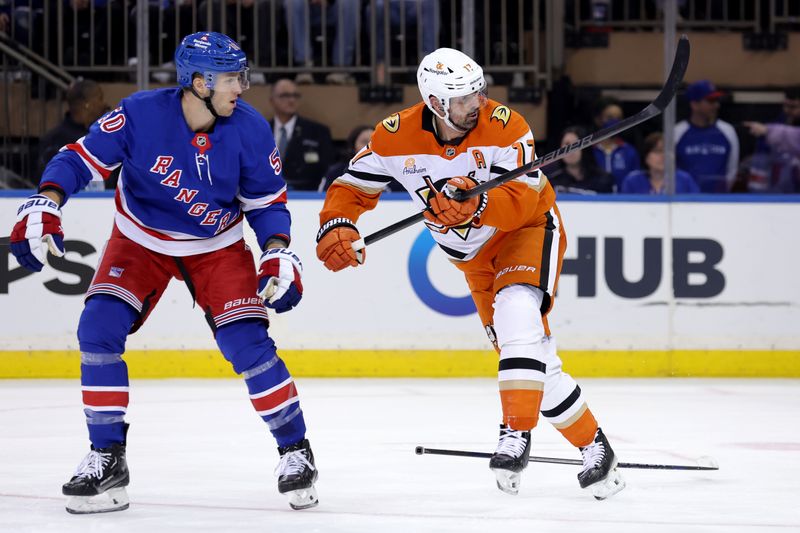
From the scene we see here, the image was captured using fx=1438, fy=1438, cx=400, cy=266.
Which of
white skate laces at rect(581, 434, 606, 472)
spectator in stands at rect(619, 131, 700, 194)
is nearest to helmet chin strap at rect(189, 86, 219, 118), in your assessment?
white skate laces at rect(581, 434, 606, 472)

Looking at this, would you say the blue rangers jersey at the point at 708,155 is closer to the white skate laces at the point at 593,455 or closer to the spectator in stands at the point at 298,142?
the spectator in stands at the point at 298,142

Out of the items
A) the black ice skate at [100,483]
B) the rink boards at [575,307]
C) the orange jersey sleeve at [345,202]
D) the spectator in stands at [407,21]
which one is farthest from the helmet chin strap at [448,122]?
the spectator in stands at [407,21]

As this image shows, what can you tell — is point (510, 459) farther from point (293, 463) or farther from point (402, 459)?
point (402, 459)

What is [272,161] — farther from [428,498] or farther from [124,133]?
[428,498]

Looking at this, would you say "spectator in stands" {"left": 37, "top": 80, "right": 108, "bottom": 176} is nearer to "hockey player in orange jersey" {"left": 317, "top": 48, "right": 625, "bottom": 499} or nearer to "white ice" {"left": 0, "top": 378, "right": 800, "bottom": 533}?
"white ice" {"left": 0, "top": 378, "right": 800, "bottom": 533}

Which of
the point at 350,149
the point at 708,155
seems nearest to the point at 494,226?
the point at 350,149

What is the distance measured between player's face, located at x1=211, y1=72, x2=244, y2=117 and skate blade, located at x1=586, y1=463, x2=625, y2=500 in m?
1.51

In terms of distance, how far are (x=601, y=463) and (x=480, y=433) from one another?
1603mm

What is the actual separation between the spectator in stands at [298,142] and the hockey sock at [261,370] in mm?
3980

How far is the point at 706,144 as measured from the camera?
26.9 feet

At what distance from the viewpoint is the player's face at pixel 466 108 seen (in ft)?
13.7

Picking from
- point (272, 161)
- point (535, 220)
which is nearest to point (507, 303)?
point (535, 220)

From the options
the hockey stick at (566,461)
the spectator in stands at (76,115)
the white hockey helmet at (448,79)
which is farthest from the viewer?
the spectator in stands at (76,115)

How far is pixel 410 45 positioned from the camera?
8.86m
